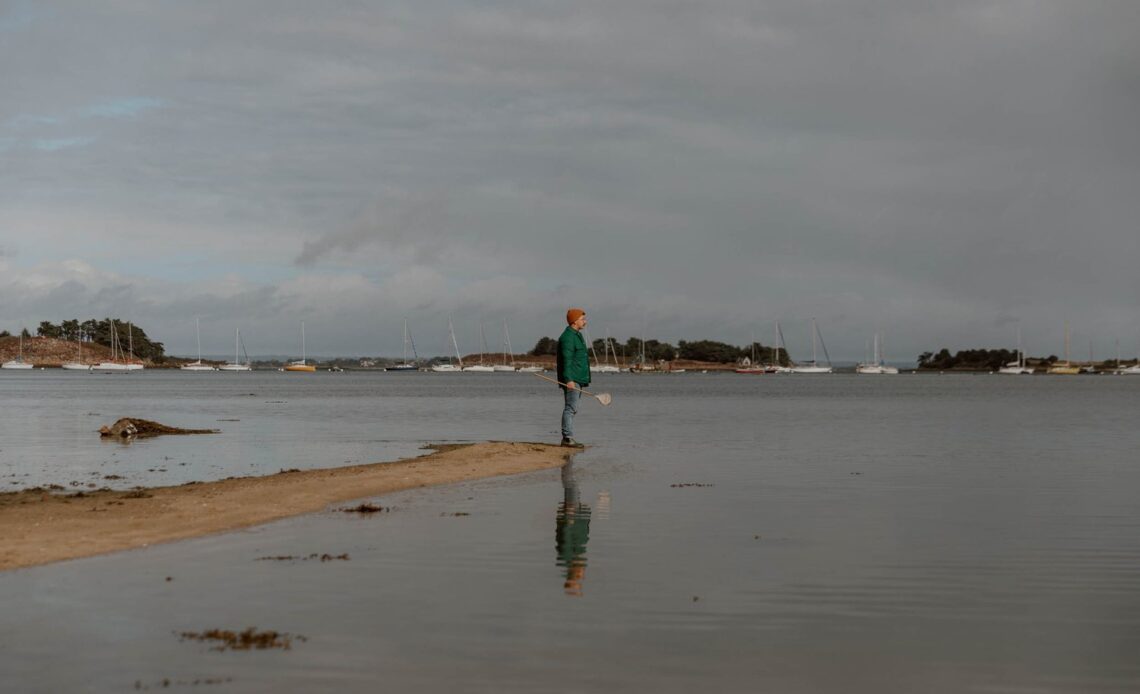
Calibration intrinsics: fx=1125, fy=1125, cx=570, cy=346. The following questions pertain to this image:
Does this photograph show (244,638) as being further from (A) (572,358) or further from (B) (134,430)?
(B) (134,430)

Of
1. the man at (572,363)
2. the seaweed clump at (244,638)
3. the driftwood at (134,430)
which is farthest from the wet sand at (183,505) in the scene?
the driftwood at (134,430)

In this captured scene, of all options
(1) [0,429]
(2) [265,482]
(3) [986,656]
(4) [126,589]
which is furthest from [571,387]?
(1) [0,429]

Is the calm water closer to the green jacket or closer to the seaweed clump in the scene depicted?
the seaweed clump

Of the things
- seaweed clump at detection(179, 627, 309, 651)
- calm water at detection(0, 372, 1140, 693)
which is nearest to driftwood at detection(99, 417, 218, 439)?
calm water at detection(0, 372, 1140, 693)

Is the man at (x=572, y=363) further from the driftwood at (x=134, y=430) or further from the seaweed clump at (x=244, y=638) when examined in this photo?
the seaweed clump at (x=244, y=638)

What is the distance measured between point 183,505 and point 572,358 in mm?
11615

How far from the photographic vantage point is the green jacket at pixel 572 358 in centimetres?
2547

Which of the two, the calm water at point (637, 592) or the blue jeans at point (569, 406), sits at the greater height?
the blue jeans at point (569, 406)

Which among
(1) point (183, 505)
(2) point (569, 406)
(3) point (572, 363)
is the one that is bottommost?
(1) point (183, 505)

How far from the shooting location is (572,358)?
2570cm

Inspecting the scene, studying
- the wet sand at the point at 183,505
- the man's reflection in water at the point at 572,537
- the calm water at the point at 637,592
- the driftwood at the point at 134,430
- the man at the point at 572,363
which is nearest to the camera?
the calm water at the point at 637,592

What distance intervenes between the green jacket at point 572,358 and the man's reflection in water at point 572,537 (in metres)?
6.52

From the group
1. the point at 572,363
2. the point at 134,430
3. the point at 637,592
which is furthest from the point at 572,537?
the point at 134,430

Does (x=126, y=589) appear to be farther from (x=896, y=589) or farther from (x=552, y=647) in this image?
(x=896, y=589)
